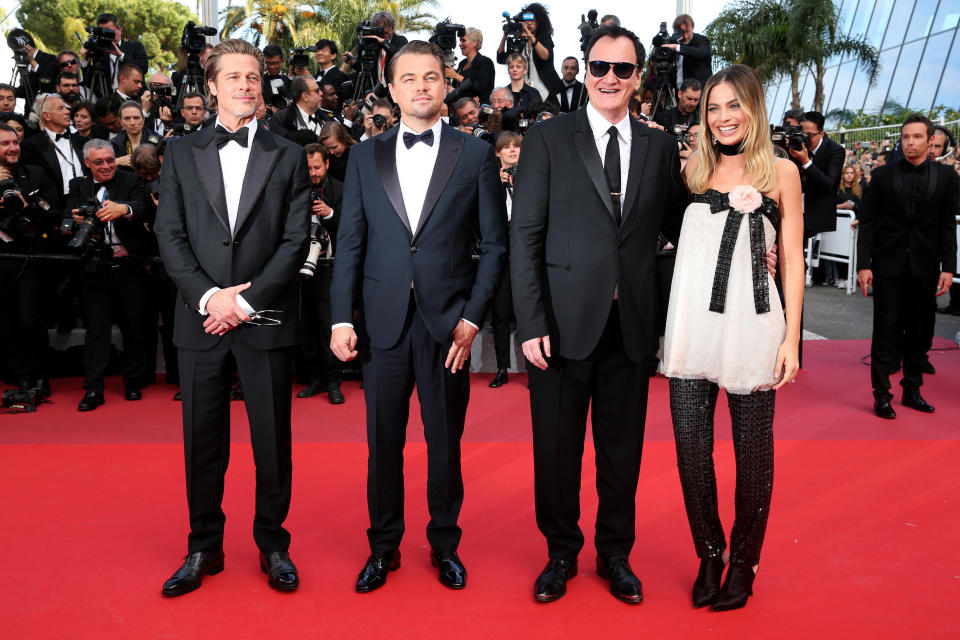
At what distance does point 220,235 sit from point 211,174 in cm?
20

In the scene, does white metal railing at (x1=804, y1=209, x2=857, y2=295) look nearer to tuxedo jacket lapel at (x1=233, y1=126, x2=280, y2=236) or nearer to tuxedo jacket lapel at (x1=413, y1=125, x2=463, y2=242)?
tuxedo jacket lapel at (x1=413, y1=125, x2=463, y2=242)

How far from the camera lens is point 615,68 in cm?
254

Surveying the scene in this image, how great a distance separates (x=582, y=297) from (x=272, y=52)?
21.9ft

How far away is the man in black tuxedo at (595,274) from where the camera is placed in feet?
8.43

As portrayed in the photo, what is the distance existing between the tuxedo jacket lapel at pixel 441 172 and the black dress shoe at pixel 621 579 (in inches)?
49.8

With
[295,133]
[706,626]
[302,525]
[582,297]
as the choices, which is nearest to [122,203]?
[295,133]

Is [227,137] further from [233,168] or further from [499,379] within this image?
[499,379]

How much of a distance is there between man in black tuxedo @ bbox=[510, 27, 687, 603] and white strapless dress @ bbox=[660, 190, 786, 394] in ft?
0.46

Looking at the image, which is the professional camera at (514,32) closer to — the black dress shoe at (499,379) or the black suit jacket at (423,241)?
the black dress shoe at (499,379)

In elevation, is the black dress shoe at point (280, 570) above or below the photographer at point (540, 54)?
below

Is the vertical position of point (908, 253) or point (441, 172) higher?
point (441, 172)

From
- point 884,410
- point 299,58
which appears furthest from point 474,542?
point 299,58

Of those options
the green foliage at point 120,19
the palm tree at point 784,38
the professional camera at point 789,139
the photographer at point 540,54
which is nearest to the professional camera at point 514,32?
the photographer at point 540,54

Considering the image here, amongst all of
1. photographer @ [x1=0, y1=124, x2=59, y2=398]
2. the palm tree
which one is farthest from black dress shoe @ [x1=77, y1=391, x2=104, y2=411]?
the palm tree
